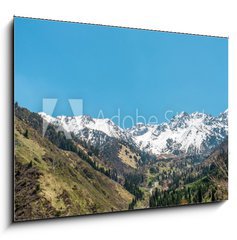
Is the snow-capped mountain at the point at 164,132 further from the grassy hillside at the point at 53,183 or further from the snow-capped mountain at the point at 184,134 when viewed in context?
the grassy hillside at the point at 53,183

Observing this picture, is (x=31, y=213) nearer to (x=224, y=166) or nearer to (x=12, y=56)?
(x=12, y=56)

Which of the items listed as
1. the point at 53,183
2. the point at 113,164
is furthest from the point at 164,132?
the point at 53,183

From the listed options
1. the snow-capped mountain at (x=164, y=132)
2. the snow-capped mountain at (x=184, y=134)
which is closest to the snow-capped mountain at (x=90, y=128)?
the snow-capped mountain at (x=164, y=132)

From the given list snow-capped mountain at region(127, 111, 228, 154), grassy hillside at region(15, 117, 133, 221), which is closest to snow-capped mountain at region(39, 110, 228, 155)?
snow-capped mountain at region(127, 111, 228, 154)

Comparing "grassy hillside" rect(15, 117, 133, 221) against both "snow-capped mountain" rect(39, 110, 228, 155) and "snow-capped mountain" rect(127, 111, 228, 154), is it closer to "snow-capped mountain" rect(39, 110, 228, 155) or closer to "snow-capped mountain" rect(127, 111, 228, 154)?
"snow-capped mountain" rect(39, 110, 228, 155)

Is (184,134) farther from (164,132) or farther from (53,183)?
(53,183)

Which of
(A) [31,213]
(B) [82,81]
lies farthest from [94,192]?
(B) [82,81]

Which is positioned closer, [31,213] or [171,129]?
[31,213]
